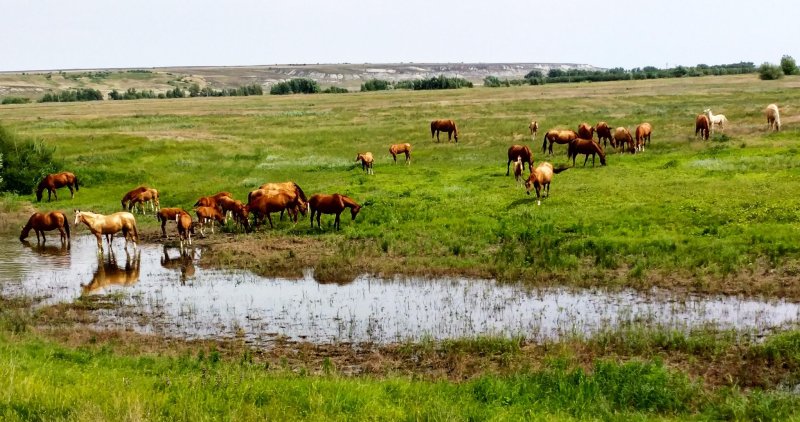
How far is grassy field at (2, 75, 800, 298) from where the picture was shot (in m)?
19.1

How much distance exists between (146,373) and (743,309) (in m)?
12.3

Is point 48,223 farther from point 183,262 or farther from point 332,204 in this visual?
point 332,204

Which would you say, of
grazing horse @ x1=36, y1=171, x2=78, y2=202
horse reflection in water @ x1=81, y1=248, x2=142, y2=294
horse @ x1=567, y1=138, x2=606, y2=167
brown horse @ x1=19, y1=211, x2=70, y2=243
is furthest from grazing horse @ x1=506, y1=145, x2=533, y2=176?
grazing horse @ x1=36, y1=171, x2=78, y2=202

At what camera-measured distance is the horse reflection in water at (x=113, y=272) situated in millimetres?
19938

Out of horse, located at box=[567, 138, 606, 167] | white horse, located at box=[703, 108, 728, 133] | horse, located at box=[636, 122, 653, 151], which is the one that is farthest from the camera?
white horse, located at box=[703, 108, 728, 133]

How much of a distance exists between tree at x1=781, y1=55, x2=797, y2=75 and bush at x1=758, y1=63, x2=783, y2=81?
338 inches

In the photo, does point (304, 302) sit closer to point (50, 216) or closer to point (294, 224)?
point (294, 224)

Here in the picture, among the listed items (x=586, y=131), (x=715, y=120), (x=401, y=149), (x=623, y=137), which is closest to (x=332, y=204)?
(x=401, y=149)

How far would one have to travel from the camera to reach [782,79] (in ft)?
323

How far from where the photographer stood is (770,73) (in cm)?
10062

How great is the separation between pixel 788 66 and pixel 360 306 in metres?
113

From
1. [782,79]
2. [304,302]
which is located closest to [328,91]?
[782,79]

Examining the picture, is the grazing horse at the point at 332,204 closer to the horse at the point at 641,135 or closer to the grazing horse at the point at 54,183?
the grazing horse at the point at 54,183

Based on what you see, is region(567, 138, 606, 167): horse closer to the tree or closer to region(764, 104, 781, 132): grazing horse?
region(764, 104, 781, 132): grazing horse
